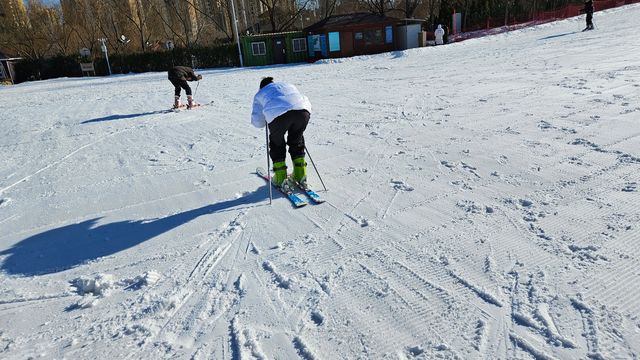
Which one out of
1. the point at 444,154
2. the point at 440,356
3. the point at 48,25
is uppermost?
the point at 48,25

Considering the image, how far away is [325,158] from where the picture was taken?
5.99 meters

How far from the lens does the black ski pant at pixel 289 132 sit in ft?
14.4

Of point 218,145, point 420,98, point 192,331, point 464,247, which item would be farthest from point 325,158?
point 420,98

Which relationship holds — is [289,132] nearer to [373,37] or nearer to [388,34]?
[373,37]

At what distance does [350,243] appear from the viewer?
3.52m

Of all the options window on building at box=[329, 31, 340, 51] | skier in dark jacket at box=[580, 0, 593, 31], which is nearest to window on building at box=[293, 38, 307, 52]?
window on building at box=[329, 31, 340, 51]

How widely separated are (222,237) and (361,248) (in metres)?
1.37

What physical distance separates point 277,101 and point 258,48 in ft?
89.0

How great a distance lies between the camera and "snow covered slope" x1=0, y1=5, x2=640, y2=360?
2463mm

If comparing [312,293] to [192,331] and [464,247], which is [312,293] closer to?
[192,331]

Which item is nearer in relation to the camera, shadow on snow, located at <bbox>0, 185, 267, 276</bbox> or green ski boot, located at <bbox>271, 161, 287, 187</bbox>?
shadow on snow, located at <bbox>0, 185, 267, 276</bbox>

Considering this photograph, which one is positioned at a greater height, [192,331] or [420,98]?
[420,98]

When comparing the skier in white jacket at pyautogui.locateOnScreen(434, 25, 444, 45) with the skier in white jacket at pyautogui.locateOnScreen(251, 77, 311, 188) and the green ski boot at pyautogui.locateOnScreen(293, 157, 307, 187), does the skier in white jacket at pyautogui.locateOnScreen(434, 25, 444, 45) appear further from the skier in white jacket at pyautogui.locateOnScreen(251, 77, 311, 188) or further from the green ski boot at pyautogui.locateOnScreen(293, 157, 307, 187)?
the green ski boot at pyautogui.locateOnScreen(293, 157, 307, 187)

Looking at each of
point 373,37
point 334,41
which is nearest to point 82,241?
point 334,41
